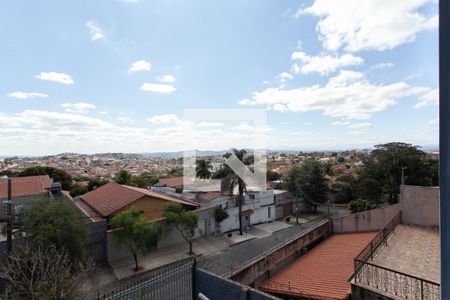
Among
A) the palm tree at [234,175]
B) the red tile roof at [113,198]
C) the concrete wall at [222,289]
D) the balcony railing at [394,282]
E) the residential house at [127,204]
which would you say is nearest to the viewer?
the concrete wall at [222,289]

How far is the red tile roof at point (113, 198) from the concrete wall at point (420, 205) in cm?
1347

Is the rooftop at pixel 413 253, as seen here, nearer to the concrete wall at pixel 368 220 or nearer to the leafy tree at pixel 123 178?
the concrete wall at pixel 368 220

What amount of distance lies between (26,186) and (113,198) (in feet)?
32.4

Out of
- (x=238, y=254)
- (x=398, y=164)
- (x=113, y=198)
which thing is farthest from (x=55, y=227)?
(x=398, y=164)

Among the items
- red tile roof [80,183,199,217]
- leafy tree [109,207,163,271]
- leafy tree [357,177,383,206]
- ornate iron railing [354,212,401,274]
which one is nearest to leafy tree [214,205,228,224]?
red tile roof [80,183,199,217]

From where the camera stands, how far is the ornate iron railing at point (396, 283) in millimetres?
5055

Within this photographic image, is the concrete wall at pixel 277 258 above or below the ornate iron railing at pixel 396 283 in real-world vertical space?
below

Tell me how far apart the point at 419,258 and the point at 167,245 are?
13218 mm

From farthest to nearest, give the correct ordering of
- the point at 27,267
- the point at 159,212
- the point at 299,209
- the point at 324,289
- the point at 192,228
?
the point at 299,209 < the point at 159,212 < the point at 192,228 < the point at 27,267 < the point at 324,289

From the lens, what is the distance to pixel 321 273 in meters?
7.32

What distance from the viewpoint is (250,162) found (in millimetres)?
18781

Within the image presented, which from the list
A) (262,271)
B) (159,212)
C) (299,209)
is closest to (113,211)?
(159,212)

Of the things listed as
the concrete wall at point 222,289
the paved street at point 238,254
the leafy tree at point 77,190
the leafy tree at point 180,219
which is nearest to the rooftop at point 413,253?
the concrete wall at point 222,289

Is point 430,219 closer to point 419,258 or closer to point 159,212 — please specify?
point 419,258
